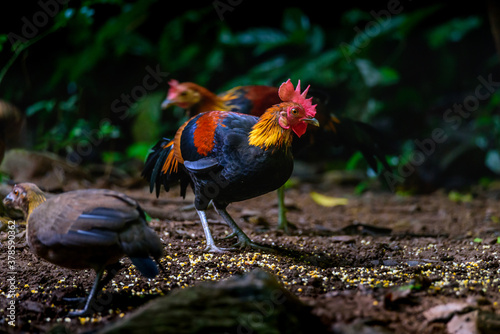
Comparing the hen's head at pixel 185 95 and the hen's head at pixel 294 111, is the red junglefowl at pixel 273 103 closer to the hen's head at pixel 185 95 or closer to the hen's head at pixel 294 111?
the hen's head at pixel 185 95

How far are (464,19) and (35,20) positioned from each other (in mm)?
8048

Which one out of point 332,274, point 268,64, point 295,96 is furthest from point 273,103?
point 268,64

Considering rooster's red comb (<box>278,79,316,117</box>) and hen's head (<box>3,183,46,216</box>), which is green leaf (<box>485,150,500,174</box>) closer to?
rooster's red comb (<box>278,79,316,117</box>)

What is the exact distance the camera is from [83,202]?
2596mm

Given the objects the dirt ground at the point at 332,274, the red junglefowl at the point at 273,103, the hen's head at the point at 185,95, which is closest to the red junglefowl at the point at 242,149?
the dirt ground at the point at 332,274

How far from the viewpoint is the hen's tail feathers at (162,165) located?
13.6 feet

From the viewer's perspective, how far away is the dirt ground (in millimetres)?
2434

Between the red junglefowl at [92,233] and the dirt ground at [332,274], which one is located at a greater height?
the red junglefowl at [92,233]

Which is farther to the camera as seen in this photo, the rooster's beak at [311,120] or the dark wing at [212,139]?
the dark wing at [212,139]

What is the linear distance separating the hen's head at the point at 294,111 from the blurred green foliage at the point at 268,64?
4557 millimetres

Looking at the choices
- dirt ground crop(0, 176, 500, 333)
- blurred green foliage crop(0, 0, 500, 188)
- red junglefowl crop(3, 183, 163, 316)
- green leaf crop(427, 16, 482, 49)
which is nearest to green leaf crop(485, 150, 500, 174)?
blurred green foliage crop(0, 0, 500, 188)

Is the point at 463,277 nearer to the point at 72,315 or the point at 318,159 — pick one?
the point at 72,315

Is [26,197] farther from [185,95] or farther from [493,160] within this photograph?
[493,160]

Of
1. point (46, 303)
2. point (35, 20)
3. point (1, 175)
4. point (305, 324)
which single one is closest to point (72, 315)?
point (46, 303)
